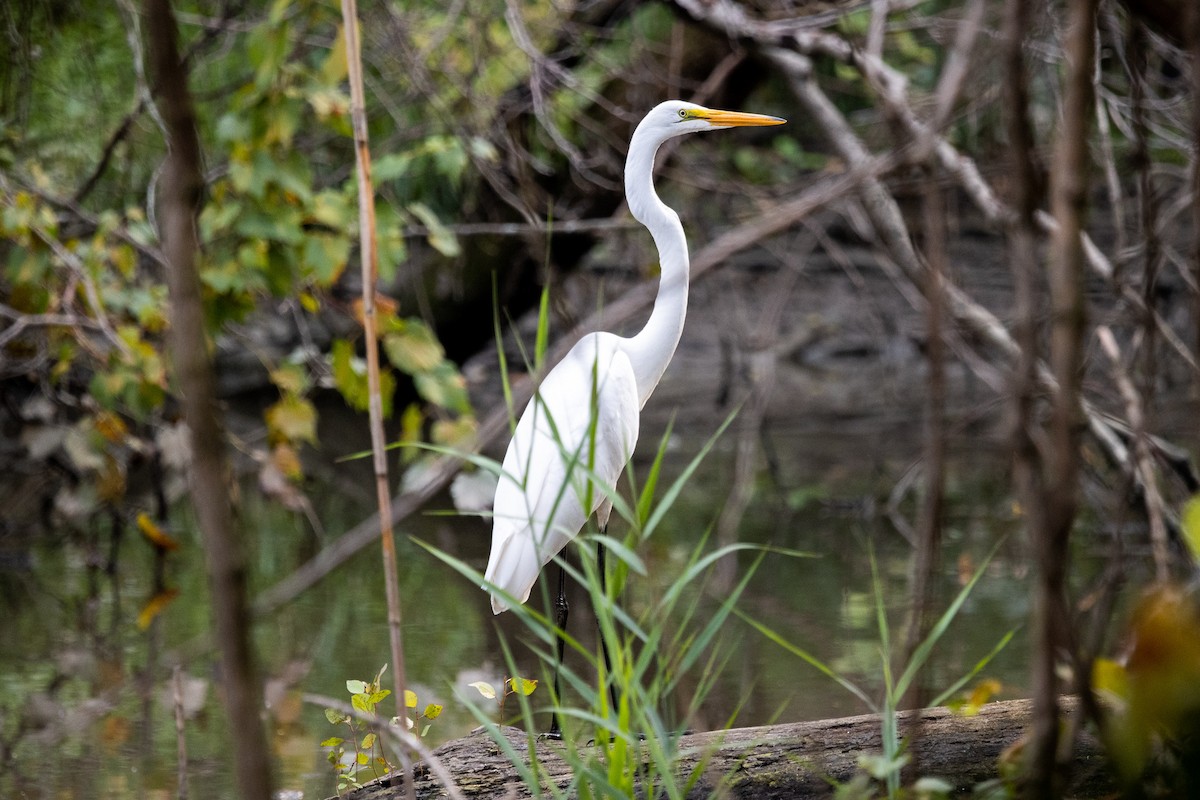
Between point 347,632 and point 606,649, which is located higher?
point 606,649

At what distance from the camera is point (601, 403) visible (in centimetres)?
227

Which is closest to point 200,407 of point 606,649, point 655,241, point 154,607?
point 606,649

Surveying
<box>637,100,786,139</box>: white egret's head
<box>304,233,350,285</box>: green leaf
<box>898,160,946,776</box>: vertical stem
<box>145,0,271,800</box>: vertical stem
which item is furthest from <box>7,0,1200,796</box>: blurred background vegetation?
<box>145,0,271,800</box>: vertical stem

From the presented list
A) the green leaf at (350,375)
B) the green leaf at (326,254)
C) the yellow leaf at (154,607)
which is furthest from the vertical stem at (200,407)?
the yellow leaf at (154,607)

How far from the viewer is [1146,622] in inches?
30.8

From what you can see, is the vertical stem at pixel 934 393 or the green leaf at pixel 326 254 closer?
the vertical stem at pixel 934 393

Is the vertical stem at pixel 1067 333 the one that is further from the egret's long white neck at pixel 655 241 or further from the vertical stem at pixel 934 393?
the egret's long white neck at pixel 655 241

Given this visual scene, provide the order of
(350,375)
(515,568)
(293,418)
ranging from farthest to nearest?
(293,418) → (350,375) → (515,568)

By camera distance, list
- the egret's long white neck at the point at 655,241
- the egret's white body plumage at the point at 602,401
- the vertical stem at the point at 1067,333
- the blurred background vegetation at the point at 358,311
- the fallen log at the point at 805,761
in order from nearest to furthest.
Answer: the vertical stem at the point at 1067,333
the fallen log at the point at 805,761
the egret's white body plumage at the point at 602,401
the egret's long white neck at the point at 655,241
the blurred background vegetation at the point at 358,311

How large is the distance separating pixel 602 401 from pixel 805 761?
87cm

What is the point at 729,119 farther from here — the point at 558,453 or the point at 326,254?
the point at 326,254

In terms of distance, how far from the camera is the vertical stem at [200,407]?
0.67 metres

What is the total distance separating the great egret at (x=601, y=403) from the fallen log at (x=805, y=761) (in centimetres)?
35

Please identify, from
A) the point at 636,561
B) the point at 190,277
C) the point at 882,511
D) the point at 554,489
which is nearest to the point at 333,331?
the point at 882,511
